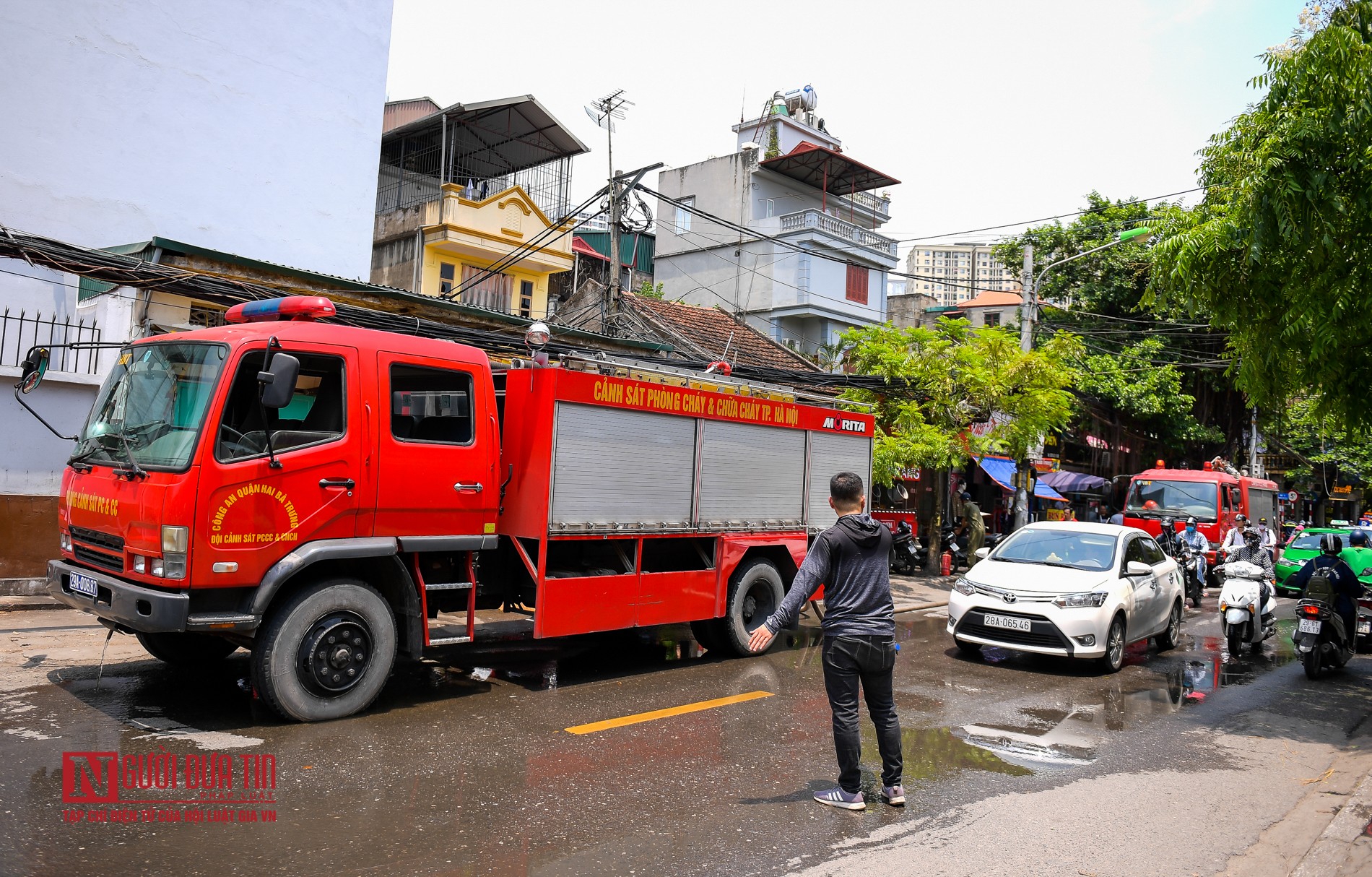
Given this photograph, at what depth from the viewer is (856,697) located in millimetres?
5344

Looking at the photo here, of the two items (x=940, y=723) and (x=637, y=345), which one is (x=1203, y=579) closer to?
(x=637, y=345)

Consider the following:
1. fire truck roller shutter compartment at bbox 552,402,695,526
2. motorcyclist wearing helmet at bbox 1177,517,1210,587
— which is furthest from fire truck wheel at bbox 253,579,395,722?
motorcyclist wearing helmet at bbox 1177,517,1210,587

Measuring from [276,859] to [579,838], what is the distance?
1.35m

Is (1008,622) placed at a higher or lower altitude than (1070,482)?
lower

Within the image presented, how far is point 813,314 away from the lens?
110 feet

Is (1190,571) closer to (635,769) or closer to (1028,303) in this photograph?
(1028,303)

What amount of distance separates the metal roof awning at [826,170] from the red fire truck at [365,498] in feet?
87.3

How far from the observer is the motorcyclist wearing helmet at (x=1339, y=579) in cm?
968

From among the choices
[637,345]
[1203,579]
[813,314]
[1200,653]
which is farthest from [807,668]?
[813,314]

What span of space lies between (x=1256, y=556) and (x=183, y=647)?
40.9ft

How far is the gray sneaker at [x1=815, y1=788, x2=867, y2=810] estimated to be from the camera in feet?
17.0

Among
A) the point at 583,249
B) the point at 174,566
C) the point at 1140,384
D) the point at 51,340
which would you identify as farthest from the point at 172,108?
the point at 1140,384

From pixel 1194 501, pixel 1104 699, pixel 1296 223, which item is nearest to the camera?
pixel 1296 223

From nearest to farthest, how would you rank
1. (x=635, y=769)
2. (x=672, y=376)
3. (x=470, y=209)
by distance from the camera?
1. (x=635, y=769)
2. (x=672, y=376)
3. (x=470, y=209)
